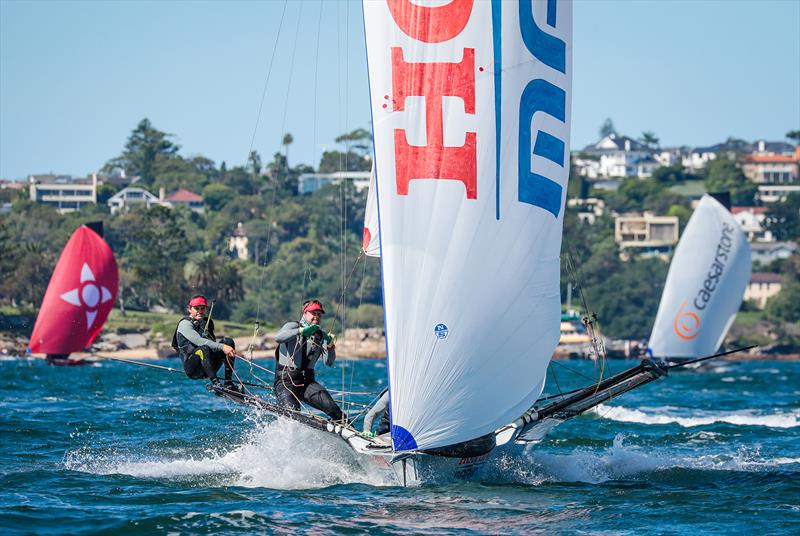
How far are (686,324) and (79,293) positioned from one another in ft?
68.4

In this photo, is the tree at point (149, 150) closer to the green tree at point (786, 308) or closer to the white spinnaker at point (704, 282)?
the green tree at point (786, 308)

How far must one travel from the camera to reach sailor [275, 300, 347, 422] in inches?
664

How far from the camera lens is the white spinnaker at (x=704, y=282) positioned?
4822 centimetres

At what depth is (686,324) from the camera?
49.3 metres

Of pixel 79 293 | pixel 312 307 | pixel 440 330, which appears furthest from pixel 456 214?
pixel 79 293

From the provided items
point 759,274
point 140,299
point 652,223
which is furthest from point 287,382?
point 652,223

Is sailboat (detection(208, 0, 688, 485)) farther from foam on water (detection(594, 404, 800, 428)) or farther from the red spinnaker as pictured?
the red spinnaker

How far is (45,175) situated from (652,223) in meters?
81.1

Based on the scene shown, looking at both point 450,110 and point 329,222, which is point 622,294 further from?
point 450,110

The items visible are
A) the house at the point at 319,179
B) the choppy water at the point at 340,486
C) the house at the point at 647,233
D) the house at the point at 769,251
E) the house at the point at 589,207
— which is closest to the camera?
the choppy water at the point at 340,486

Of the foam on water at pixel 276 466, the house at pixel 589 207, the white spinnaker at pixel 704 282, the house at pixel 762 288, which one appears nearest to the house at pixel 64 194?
the house at pixel 589 207

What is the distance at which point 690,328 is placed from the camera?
49312 millimetres

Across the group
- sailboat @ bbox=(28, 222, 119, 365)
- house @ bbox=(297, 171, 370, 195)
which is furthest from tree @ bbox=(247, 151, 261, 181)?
sailboat @ bbox=(28, 222, 119, 365)

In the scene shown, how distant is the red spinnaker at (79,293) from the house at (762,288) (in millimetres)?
81973
